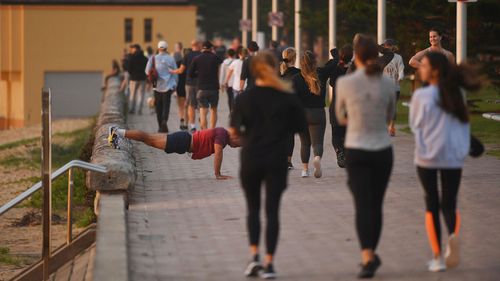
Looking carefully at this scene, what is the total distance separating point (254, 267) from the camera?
33.5ft

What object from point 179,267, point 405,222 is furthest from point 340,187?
point 179,267

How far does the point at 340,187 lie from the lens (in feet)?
54.7

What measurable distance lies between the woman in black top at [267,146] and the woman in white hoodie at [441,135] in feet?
2.95

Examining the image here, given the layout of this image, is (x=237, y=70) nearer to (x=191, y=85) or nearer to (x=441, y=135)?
(x=191, y=85)

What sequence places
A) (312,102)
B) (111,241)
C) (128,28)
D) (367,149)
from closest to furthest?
(367,149) < (111,241) < (312,102) < (128,28)

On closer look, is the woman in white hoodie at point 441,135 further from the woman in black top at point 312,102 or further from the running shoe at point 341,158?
the running shoe at point 341,158

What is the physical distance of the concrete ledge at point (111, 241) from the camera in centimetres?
970

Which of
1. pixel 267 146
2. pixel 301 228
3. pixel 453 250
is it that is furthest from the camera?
pixel 301 228

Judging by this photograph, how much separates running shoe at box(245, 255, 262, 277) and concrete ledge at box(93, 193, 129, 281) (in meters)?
0.90

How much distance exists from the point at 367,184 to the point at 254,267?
103 centimetres

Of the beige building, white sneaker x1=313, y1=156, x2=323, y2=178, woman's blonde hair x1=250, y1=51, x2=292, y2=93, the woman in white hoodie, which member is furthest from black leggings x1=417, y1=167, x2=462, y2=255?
the beige building

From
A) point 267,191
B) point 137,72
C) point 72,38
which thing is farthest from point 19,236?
point 72,38

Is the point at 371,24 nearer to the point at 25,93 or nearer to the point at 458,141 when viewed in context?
the point at 458,141

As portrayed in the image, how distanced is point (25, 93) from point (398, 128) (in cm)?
6059
